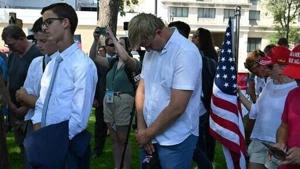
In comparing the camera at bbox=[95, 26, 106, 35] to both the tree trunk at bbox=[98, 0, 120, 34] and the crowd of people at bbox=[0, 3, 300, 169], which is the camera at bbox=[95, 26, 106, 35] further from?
the tree trunk at bbox=[98, 0, 120, 34]

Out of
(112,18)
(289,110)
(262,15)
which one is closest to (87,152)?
(289,110)

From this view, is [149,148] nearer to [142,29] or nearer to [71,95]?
[71,95]

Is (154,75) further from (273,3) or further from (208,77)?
(273,3)

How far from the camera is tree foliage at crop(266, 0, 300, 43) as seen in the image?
162 feet

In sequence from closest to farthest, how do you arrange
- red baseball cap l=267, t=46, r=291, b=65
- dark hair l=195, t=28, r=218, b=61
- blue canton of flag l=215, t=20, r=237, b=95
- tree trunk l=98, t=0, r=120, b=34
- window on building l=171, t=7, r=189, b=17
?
red baseball cap l=267, t=46, r=291, b=65
blue canton of flag l=215, t=20, r=237, b=95
dark hair l=195, t=28, r=218, b=61
tree trunk l=98, t=0, r=120, b=34
window on building l=171, t=7, r=189, b=17

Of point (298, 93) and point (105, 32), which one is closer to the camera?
point (298, 93)

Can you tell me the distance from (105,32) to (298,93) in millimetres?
3151

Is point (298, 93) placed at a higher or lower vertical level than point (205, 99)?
higher

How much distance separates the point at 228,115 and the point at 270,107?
912 mm

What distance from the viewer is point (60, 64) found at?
3.77 metres

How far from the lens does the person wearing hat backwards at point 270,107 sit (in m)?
4.82

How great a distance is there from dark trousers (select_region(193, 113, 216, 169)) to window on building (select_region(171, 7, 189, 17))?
178 feet

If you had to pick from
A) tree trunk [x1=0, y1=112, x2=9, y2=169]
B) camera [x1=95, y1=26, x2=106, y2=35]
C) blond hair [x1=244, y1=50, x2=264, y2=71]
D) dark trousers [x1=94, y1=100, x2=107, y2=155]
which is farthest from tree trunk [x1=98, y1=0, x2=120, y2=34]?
tree trunk [x1=0, y1=112, x2=9, y2=169]

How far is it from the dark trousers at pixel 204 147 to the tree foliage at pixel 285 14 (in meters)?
43.6
